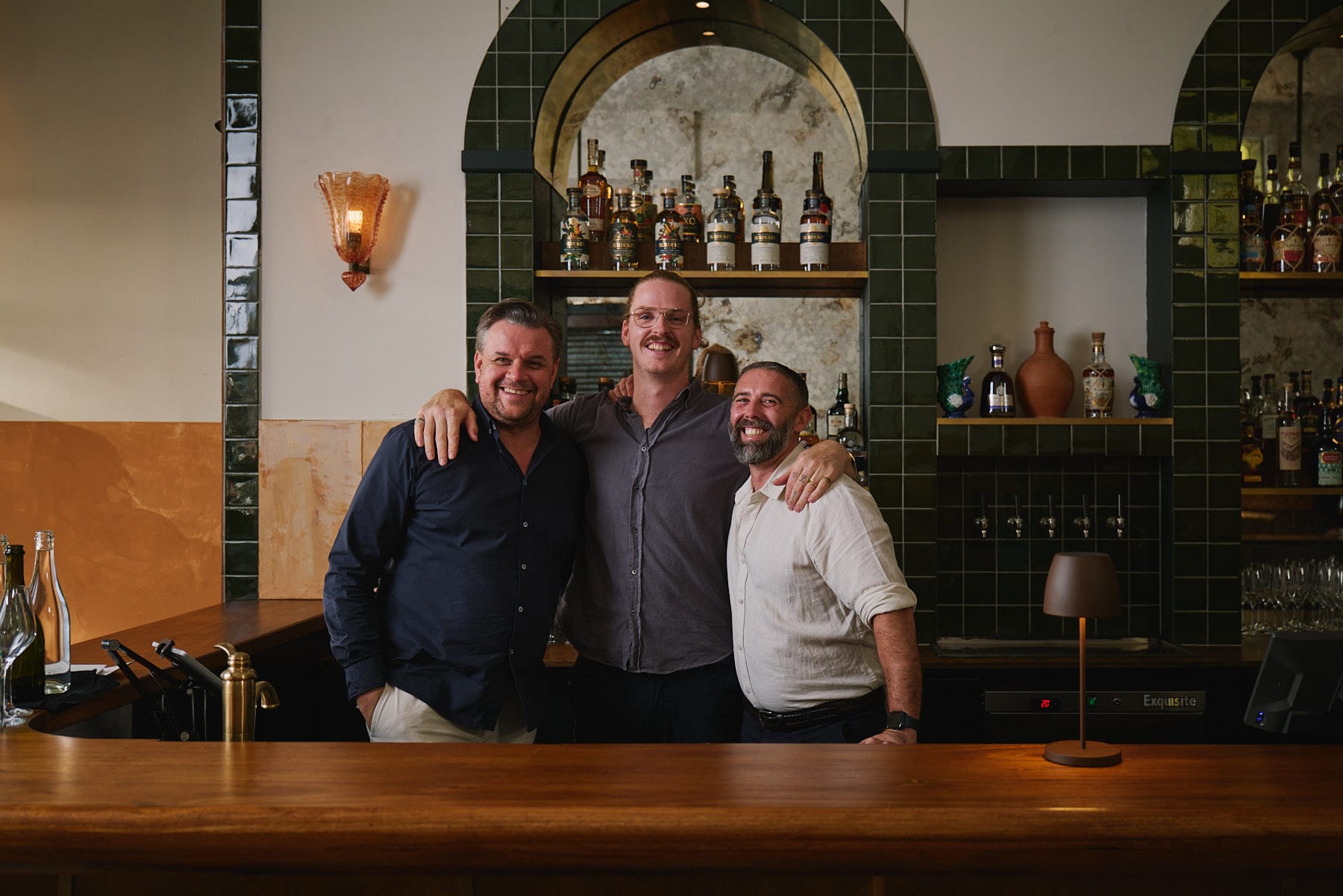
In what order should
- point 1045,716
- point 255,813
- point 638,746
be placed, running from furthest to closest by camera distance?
point 1045,716, point 638,746, point 255,813

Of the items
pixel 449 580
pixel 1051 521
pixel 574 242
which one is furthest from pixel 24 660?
pixel 1051 521

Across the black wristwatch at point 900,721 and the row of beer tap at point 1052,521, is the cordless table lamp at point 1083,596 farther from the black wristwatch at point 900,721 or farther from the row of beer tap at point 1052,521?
the row of beer tap at point 1052,521

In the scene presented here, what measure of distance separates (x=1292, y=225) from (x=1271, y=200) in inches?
6.8

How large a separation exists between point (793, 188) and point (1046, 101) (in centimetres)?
113

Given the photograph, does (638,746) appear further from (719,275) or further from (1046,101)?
(1046,101)

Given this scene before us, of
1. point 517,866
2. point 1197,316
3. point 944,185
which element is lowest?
point 517,866

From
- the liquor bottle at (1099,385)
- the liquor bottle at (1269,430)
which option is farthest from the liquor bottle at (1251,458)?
the liquor bottle at (1099,385)

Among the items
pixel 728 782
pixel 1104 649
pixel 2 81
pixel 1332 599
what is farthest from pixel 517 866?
pixel 2 81

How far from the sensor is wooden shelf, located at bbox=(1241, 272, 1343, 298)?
11.9 ft

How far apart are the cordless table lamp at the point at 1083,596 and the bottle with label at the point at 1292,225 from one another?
106 inches

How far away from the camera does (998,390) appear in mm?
3703

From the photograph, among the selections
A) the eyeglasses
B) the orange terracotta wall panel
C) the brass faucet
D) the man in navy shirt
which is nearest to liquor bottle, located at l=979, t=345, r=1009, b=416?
the eyeglasses

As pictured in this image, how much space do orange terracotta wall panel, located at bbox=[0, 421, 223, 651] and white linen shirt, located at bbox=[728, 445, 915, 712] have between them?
277cm

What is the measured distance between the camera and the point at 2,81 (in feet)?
15.1
